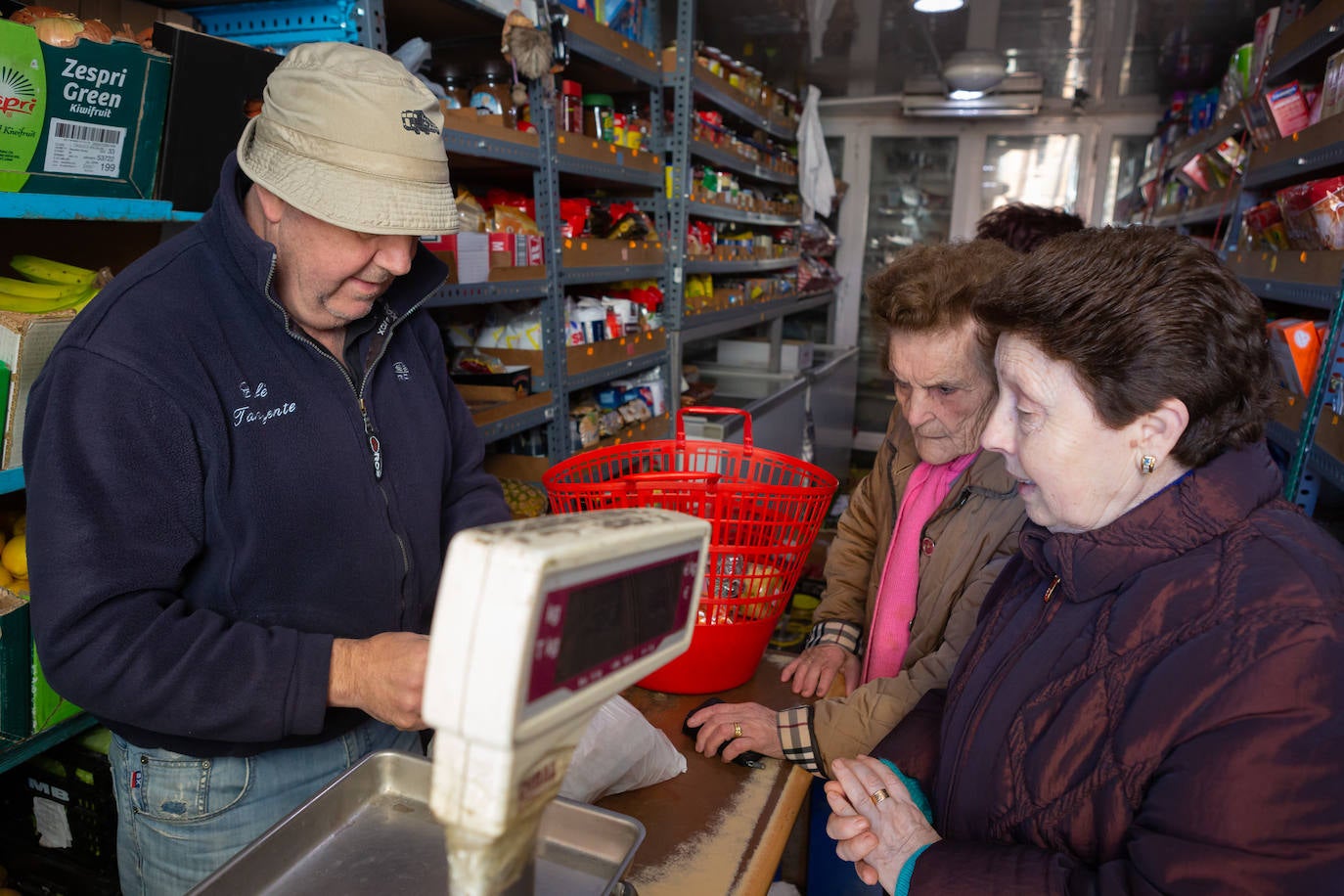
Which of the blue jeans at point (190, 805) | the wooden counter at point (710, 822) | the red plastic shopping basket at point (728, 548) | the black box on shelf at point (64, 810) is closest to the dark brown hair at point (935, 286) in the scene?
the red plastic shopping basket at point (728, 548)

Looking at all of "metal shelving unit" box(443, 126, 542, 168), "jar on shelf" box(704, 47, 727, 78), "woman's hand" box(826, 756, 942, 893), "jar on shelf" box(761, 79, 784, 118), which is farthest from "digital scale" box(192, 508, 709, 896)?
"jar on shelf" box(761, 79, 784, 118)

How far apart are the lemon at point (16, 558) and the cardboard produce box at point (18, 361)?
10.8 inches

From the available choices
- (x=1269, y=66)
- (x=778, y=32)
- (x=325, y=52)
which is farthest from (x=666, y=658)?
(x=778, y=32)

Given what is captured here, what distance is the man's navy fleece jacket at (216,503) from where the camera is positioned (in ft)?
3.40

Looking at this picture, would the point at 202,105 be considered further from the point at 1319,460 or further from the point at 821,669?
the point at 1319,460

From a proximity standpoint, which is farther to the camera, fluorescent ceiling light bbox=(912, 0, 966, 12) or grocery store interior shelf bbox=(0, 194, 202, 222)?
fluorescent ceiling light bbox=(912, 0, 966, 12)

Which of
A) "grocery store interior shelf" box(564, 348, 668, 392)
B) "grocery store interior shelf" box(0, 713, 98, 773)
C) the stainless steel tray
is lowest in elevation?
"grocery store interior shelf" box(0, 713, 98, 773)

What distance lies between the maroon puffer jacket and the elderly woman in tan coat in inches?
12.4

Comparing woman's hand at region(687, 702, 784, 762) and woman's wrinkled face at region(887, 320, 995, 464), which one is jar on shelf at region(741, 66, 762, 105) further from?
woman's hand at region(687, 702, 784, 762)

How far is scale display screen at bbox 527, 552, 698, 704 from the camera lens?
0.56 meters

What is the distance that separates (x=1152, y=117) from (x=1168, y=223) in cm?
209

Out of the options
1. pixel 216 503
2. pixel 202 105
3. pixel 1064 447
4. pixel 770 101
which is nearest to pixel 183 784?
pixel 216 503

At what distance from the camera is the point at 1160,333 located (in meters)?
0.94

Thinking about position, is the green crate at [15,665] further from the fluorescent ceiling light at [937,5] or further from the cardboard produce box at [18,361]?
the fluorescent ceiling light at [937,5]
